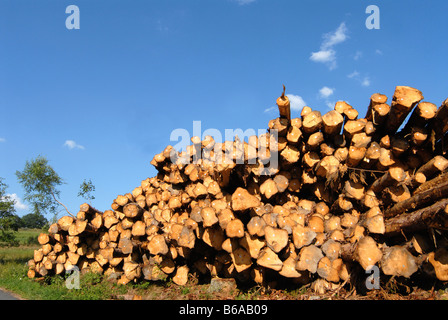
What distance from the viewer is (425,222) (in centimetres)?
455

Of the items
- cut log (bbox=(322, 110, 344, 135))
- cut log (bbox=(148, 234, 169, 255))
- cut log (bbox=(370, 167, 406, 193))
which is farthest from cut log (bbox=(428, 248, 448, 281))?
cut log (bbox=(148, 234, 169, 255))

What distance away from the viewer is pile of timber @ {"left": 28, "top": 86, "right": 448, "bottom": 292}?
4977 millimetres

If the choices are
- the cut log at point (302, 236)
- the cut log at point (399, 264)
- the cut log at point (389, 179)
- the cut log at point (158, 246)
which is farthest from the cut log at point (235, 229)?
the cut log at point (389, 179)

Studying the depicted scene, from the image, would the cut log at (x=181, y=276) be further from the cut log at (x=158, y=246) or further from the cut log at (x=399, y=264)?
the cut log at (x=399, y=264)

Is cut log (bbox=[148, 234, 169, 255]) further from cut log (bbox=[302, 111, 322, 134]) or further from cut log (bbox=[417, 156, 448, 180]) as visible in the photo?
cut log (bbox=[417, 156, 448, 180])

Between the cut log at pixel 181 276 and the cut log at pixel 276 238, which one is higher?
the cut log at pixel 276 238

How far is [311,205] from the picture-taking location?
6.36m

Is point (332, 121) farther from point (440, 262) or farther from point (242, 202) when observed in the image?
point (440, 262)

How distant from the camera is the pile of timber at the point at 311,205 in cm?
498

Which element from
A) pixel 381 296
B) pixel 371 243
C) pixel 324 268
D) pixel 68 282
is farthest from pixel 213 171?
pixel 68 282

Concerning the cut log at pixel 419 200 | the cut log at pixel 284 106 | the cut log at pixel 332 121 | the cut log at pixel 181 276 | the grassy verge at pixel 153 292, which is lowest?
the grassy verge at pixel 153 292

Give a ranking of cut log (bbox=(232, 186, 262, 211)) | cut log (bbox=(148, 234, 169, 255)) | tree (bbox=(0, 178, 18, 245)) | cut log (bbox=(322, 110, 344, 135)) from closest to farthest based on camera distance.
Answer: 1. cut log (bbox=(232, 186, 262, 211))
2. cut log (bbox=(322, 110, 344, 135))
3. cut log (bbox=(148, 234, 169, 255))
4. tree (bbox=(0, 178, 18, 245))

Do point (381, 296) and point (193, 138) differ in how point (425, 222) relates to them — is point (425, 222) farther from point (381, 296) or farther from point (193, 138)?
point (193, 138)
